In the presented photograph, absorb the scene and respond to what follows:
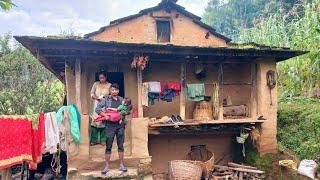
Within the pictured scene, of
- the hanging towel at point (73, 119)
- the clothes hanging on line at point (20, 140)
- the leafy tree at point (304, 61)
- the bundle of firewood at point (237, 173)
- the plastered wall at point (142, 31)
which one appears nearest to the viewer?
the clothes hanging on line at point (20, 140)

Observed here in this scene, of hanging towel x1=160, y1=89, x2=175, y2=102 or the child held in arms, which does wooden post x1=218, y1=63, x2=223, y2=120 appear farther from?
the child held in arms

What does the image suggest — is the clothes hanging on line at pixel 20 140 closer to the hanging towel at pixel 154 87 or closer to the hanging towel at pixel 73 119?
the hanging towel at pixel 73 119

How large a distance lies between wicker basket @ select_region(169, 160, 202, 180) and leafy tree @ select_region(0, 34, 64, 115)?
10.6 m

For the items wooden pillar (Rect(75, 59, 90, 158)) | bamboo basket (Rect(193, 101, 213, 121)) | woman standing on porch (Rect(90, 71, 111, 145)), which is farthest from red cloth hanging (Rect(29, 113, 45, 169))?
bamboo basket (Rect(193, 101, 213, 121))

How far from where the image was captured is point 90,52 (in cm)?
850

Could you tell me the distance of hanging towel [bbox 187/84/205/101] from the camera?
9383mm

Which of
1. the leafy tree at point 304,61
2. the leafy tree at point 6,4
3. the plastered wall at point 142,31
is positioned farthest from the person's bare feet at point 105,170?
the leafy tree at point 304,61

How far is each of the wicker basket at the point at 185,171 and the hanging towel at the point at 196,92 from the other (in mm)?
1880

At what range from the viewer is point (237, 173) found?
356 inches

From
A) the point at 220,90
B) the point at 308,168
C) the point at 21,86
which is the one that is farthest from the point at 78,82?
the point at 21,86

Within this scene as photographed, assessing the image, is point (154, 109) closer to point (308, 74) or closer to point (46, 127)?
point (46, 127)

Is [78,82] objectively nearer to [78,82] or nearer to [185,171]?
[78,82]

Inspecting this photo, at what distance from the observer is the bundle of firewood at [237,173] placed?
29.0 ft

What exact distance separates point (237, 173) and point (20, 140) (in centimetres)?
561
